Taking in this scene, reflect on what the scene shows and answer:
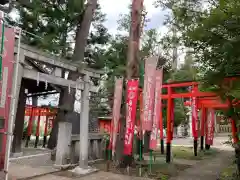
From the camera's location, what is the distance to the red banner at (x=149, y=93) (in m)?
7.21

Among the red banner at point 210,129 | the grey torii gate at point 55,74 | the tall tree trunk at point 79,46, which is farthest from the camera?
the red banner at point 210,129

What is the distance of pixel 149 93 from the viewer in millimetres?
7363

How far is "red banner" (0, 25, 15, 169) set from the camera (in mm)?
4750

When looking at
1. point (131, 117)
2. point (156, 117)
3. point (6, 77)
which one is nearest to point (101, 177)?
point (131, 117)

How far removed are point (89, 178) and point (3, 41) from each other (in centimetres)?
438

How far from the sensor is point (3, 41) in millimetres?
4672

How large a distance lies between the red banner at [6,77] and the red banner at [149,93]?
12.2ft

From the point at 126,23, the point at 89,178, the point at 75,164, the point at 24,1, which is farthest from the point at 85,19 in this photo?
the point at 89,178

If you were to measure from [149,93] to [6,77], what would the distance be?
12.9ft

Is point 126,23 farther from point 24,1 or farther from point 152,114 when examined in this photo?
point 152,114

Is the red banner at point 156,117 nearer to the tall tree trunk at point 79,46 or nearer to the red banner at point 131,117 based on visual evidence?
the red banner at point 131,117

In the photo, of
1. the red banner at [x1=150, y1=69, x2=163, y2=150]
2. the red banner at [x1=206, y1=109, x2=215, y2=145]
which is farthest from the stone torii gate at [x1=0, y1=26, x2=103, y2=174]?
the red banner at [x1=206, y1=109, x2=215, y2=145]

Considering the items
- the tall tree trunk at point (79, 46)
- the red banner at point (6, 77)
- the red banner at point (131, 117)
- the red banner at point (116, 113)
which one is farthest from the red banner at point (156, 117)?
the tall tree trunk at point (79, 46)

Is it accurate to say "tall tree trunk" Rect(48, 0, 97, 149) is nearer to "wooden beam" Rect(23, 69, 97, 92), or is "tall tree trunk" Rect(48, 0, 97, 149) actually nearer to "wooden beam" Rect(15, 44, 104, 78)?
"wooden beam" Rect(23, 69, 97, 92)
